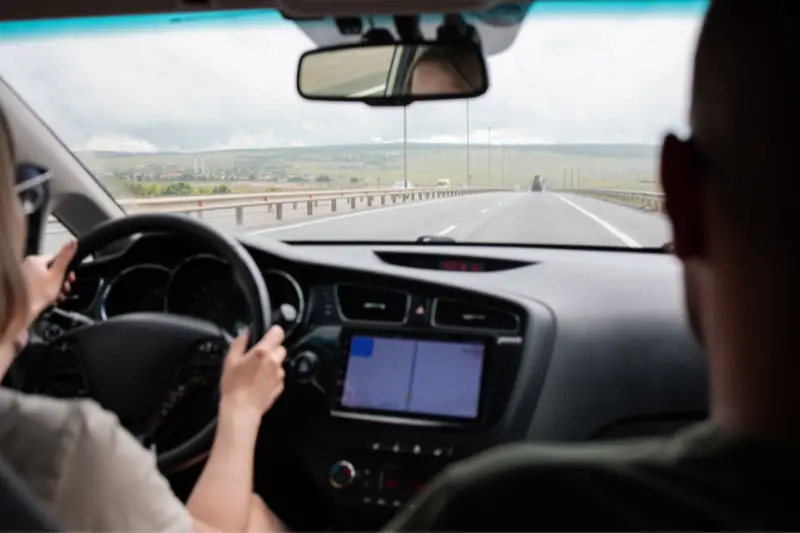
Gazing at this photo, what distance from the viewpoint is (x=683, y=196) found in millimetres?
1164

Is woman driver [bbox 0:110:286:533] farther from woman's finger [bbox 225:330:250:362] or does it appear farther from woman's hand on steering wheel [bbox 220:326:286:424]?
woman's finger [bbox 225:330:250:362]

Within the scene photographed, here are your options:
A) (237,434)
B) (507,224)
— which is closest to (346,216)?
(507,224)

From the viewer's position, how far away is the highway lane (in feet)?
13.9

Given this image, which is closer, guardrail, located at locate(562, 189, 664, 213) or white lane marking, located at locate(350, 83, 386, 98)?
white lane marking, located at locate(350, 83, 386, 98)

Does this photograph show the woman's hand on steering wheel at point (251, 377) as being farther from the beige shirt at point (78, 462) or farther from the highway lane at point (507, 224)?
the highway lane at point (507, 224)

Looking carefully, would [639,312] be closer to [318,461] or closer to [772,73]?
[318,461]

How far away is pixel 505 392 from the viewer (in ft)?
10.8

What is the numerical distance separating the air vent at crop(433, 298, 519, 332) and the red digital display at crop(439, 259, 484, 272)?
0.41 m

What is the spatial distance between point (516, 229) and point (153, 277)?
1.74m

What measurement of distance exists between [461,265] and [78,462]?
7.57 feet

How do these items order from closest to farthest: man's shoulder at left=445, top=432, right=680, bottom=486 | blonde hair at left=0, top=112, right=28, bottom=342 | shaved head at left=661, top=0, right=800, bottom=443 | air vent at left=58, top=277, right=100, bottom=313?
shaved head at left=661, top=0, right=800, bottom=443 < man's shoulder at left=445, top=432, right=680, bottom=486 < blonde hair at left=0, top=112, right=28, bottom=342 < air vent at left=58, top=277, right=100, bottom=313

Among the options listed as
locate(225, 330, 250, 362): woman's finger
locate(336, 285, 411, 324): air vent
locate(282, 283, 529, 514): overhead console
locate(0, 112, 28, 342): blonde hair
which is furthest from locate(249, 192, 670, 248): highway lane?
locate(0, 112, 28, 342): blonde hair

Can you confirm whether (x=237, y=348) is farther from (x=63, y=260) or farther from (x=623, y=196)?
(x=623, y=196)

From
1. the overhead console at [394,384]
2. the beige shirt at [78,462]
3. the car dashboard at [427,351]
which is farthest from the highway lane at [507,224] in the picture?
the beige shirt at [78,462]
